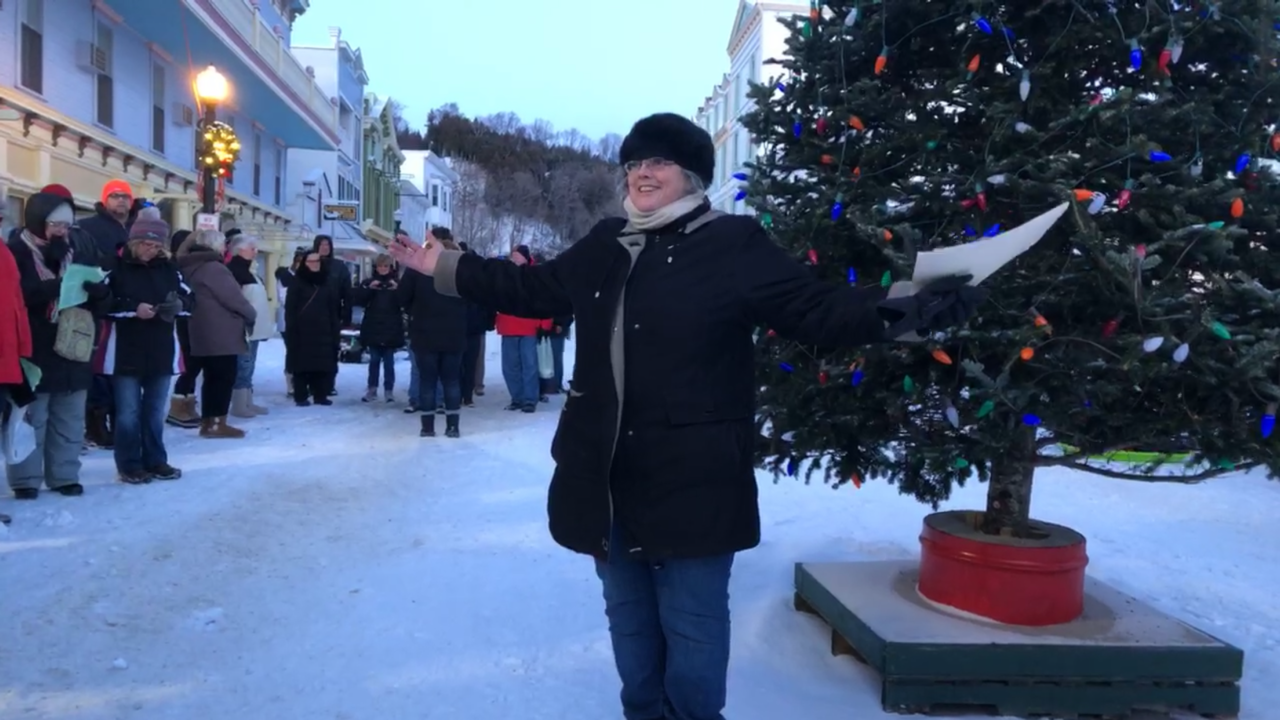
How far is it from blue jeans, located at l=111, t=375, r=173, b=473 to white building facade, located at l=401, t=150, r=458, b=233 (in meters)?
52.8

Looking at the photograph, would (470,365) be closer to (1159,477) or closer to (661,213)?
(1159,477)

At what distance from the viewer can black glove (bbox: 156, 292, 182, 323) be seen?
267 inches

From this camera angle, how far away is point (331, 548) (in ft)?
18.4

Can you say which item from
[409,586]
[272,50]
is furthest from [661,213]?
[272,50]

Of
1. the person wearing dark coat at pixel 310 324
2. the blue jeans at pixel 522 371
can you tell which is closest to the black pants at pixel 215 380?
the person wearing dark coat at pixel 310 324

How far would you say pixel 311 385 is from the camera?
11.5 meters

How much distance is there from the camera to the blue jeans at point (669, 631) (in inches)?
112

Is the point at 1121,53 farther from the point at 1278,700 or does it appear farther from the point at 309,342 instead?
the point at 309,342

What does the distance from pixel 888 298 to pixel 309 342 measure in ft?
31.0

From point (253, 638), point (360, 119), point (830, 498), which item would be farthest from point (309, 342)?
point (360, 119)

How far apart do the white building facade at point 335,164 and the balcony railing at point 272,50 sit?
0.88m

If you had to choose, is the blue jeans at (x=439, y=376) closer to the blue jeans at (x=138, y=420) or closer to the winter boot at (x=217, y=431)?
the winter boot at (x=217, y=431)

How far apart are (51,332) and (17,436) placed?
804mm

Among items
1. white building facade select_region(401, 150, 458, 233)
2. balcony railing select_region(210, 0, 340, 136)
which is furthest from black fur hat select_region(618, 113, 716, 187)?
white building facade select_region(401, 150, 458, 233)
